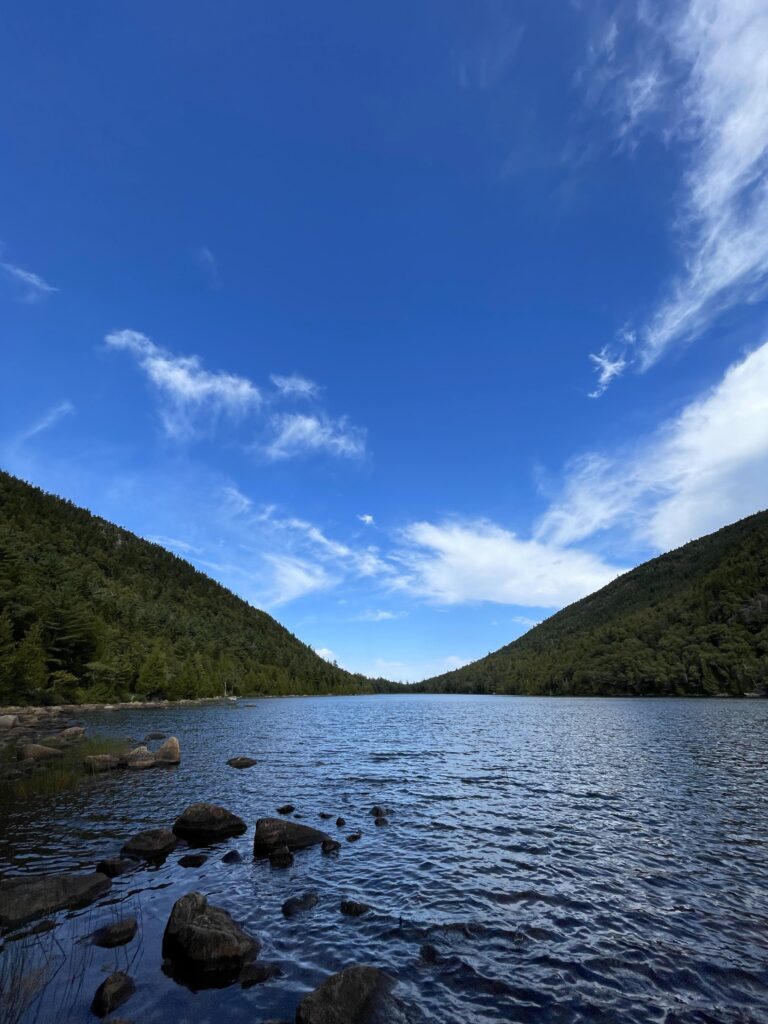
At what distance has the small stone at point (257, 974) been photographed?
11766 millimetres

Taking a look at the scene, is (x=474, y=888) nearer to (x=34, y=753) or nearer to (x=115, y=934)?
(x=115, y=934)

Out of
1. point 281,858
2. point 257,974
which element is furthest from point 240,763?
point 257,974

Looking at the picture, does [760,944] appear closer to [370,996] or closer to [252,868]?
[370,996]

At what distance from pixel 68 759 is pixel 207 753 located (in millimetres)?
12427

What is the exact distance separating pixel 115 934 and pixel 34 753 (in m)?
35.5

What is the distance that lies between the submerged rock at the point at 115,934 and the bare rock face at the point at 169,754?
31.0 metres

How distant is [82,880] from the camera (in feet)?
54.6

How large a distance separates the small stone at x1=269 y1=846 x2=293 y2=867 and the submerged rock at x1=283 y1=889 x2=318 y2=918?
342 cm

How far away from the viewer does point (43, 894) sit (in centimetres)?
1552

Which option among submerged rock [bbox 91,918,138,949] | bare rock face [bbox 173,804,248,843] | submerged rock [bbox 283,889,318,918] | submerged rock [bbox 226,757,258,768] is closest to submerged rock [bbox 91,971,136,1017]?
submerged rock [bbox 91,918,138,949]

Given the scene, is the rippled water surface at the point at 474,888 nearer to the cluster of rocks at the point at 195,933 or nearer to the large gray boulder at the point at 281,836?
the cluster of rocks at the point at 195,933

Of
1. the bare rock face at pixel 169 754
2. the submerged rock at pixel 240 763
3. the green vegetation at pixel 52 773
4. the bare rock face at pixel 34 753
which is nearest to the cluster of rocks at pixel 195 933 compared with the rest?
the green vegetation at pixel 52 773

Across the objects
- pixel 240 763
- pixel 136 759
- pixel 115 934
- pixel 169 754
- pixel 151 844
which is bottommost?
pixel 115 934

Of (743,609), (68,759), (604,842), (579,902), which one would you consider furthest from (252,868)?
(743,609)
